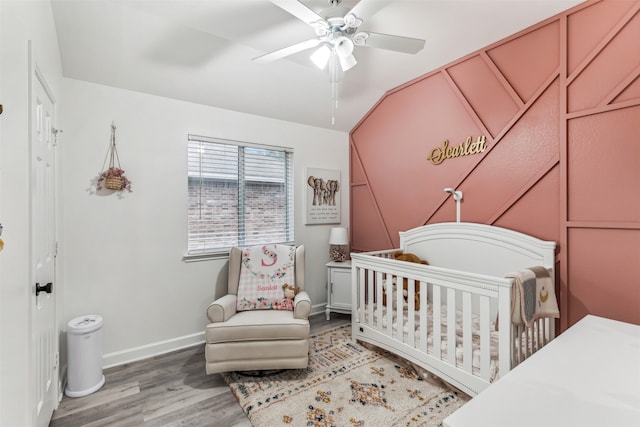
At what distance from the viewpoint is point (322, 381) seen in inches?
85.5

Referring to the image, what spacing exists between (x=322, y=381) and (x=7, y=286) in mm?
1880

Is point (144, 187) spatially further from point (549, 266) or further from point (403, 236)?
point (549, 266)

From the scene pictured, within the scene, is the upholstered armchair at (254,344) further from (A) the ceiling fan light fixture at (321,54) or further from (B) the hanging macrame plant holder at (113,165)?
(A) the ceiling fan light fixture at (321,54)

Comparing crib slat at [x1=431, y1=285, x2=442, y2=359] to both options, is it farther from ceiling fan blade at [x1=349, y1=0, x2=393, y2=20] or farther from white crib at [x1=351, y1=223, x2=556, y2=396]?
ceiling fan blade at [x1=349, y1=0, x2=393, y2=20]

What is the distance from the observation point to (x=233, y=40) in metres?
2.34

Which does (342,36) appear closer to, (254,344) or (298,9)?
(298,9)

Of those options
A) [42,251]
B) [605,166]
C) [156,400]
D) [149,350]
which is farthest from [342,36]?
[149,350]

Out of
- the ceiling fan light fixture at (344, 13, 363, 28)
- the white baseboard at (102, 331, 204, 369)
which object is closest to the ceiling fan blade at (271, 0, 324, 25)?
the ceiling fan light fixture at (344, 13, 363, 28)

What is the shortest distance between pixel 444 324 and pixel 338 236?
1.52 metres

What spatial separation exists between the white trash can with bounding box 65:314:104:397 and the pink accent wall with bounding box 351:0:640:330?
299 centimetres

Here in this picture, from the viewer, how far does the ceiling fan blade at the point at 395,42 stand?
67.2 inches

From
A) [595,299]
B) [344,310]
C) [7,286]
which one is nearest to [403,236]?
[344,310]

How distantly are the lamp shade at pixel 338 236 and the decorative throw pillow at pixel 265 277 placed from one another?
70cm

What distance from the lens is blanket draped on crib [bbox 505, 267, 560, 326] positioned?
5.44 ft
